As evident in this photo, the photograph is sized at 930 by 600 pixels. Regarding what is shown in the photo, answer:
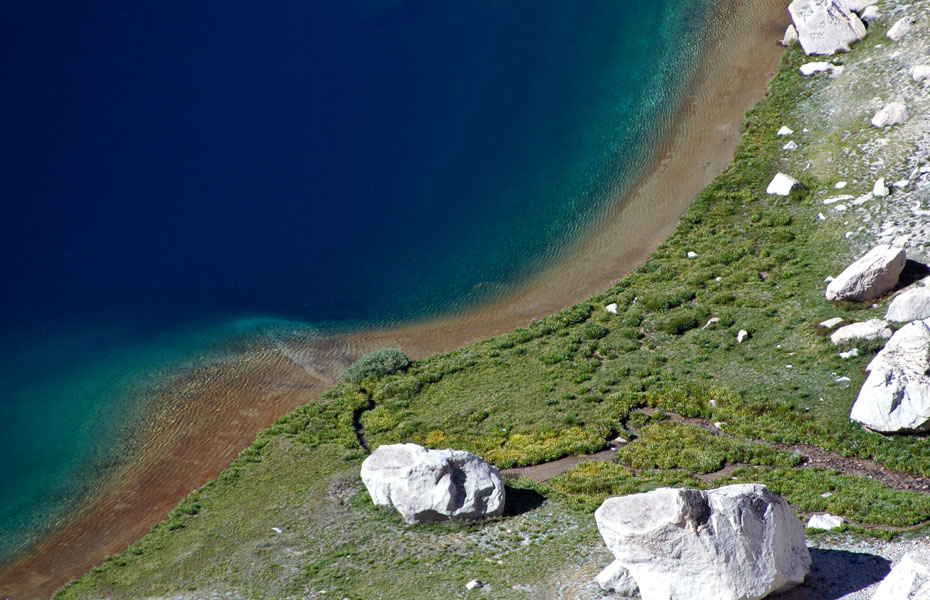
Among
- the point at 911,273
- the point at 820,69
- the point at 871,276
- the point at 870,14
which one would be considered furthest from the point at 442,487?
the point at 870,14

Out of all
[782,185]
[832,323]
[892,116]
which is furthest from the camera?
[892,116]

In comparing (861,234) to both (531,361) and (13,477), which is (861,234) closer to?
(531,361)

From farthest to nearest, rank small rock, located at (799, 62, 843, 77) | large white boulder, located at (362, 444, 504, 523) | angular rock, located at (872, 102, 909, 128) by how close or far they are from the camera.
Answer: small rock, located at (799, 62, 843, 77) < angular rock, located at (872, 102, 909, 128) < large white boulder, located at (362, 444, 504, 523)

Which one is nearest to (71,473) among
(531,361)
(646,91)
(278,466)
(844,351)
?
(278,466)

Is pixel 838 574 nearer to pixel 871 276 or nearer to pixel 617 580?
pixel 617 580

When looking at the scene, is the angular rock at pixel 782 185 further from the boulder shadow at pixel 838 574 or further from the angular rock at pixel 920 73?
the boulder shadow at pixel 838 574

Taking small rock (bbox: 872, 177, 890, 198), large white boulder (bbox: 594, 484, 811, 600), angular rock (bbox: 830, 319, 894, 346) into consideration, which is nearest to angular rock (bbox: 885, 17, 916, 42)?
small rock (bbox: 872, 177, 890, 198)

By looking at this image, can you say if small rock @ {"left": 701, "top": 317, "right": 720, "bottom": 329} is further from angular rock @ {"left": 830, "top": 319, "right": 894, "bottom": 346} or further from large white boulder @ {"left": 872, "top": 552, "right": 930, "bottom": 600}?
large white boulder @ {"left": 872, "top": 552, "right": 930, "bottom": 600}
